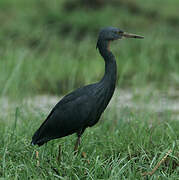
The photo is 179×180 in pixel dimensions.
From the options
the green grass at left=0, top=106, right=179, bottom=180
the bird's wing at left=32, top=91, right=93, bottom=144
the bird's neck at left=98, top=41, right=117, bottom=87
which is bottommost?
the green grass at left=0, top=106, right=179, bottom=180

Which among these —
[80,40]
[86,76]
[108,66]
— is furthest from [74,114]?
[80,40]

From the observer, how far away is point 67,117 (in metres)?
3.58

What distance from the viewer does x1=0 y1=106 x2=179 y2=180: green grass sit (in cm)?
323

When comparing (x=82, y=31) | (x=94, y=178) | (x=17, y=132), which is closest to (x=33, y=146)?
(x=17, y=132)

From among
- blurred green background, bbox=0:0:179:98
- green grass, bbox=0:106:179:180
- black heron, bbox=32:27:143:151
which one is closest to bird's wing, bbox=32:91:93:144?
black heron, bbox=32:27:143:151

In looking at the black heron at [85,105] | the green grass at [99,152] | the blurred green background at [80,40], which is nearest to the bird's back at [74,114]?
the black heron at [85,105]

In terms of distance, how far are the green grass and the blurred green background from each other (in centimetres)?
98

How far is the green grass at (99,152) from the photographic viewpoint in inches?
127

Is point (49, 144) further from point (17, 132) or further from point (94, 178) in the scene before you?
point (94, 178)

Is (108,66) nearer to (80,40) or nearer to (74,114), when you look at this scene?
(74,114)

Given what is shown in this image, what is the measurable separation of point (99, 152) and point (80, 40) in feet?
17.8

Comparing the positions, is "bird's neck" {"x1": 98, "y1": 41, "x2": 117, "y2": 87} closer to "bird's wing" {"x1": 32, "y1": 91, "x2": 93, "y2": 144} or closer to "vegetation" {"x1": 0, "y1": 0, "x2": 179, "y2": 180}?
"bird's wing" {"x1": 32, "y1": 91, "x2": 93, "y2": 144}

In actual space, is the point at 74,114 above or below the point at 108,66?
below

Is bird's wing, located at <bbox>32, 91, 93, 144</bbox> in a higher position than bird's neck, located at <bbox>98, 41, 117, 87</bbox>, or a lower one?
lower
